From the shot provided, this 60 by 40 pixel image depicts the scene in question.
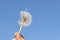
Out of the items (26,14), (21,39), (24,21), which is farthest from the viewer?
(26,14)

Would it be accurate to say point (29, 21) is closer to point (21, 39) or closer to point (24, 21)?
point (24, 21)

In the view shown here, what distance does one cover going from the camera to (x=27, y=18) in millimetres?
5309

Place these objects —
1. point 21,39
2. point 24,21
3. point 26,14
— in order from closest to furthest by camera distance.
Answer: point 21,39 < point 24,21 < point 26,14

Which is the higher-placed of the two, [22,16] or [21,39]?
[22,16]

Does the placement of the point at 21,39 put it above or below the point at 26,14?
below

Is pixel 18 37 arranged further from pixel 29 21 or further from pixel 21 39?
pixel 29 21

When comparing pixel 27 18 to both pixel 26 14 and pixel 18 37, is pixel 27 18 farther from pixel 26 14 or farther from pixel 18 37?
pixel 18 37

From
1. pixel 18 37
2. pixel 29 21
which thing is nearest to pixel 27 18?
pixel 29 21

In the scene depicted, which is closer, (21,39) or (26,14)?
(21,39)

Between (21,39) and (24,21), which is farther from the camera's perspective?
(24,21)

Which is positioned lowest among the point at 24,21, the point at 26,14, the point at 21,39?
the point at 21,39

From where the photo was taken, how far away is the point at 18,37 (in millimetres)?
3670

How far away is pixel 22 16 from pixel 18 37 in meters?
1.72

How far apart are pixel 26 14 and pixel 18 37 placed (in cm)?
203
